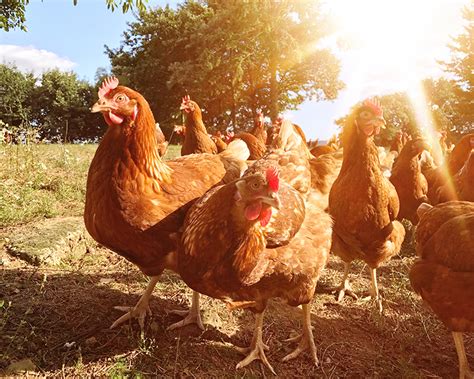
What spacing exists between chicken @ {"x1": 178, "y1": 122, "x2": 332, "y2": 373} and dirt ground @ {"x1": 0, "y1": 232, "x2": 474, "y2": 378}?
26 centimetres

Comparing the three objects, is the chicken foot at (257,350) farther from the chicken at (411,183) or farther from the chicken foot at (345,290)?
the chicken at (411,183)

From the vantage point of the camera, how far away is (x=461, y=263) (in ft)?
7.89

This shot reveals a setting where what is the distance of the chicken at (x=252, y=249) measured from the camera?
2266 millimetres

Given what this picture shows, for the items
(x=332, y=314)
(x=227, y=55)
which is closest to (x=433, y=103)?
(x=227, y=55)

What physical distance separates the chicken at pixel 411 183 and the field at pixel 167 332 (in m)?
1.44

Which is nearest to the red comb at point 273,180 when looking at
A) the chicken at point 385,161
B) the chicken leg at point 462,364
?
the chicken leg at point 462,364

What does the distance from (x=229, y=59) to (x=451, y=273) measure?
23.4 metres

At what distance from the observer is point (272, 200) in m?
2.13

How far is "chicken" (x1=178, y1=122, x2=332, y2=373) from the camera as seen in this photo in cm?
227

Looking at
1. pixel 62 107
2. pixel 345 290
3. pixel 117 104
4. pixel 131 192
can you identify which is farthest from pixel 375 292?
pixel 62 107

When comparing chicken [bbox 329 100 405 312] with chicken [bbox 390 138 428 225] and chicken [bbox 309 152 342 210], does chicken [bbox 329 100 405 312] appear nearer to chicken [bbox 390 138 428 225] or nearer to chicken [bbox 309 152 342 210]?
chicken [bbox 309 152 342 210]

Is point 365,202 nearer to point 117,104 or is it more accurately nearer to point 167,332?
point 167,332

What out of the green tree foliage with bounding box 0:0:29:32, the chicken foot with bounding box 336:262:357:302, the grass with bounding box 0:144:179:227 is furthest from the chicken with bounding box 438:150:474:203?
the green tree foliage with bounding box 0:0:29:32

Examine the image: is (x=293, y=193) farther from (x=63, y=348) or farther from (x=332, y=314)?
(x=63, y=348)
